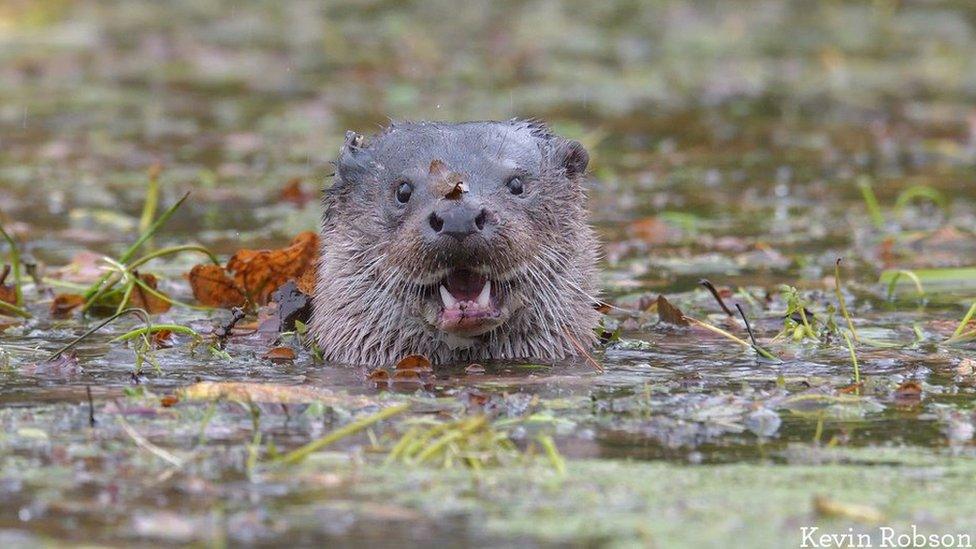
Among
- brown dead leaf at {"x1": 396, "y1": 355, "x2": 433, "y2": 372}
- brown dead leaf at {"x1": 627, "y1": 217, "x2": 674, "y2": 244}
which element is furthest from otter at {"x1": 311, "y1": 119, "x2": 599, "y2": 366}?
brown dead leaf at {"x1": 627, "y1": 217, "x2": 674, "y2": 244}

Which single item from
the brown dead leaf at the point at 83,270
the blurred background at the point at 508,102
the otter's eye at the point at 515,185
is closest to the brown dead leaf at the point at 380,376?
the otter's eye at the point at 515,185

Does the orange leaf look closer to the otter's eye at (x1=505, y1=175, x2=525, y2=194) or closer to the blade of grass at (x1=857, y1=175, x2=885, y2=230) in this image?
the otter's eye at (x1=505, y1=175, x2=525, y2=194)

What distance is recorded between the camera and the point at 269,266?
8.02m

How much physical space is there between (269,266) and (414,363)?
1683mm

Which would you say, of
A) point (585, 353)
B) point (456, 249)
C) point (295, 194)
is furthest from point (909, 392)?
point (295, 194)

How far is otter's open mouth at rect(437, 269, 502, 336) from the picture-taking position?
6.37 m

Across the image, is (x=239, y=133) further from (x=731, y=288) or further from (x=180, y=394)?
(x=180, y=394)

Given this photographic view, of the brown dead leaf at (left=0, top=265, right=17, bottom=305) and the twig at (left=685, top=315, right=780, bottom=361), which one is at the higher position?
the brown dead leaf at (left=0, top=265, right=17, bottom=305)

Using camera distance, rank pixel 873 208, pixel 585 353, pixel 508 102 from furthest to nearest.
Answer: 1. pixel 508 102
2. pixel 873 208
3. pixel 585 353

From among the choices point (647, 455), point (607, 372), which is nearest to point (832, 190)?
point (607, 372)

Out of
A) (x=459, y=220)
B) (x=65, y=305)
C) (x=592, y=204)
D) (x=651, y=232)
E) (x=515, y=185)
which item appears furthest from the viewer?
(x=592, y=204)

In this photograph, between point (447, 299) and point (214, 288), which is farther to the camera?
point (214, 288)

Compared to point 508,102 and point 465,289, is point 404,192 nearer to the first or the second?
point 465,289

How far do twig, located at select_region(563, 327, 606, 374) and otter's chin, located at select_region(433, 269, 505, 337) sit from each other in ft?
1.35
